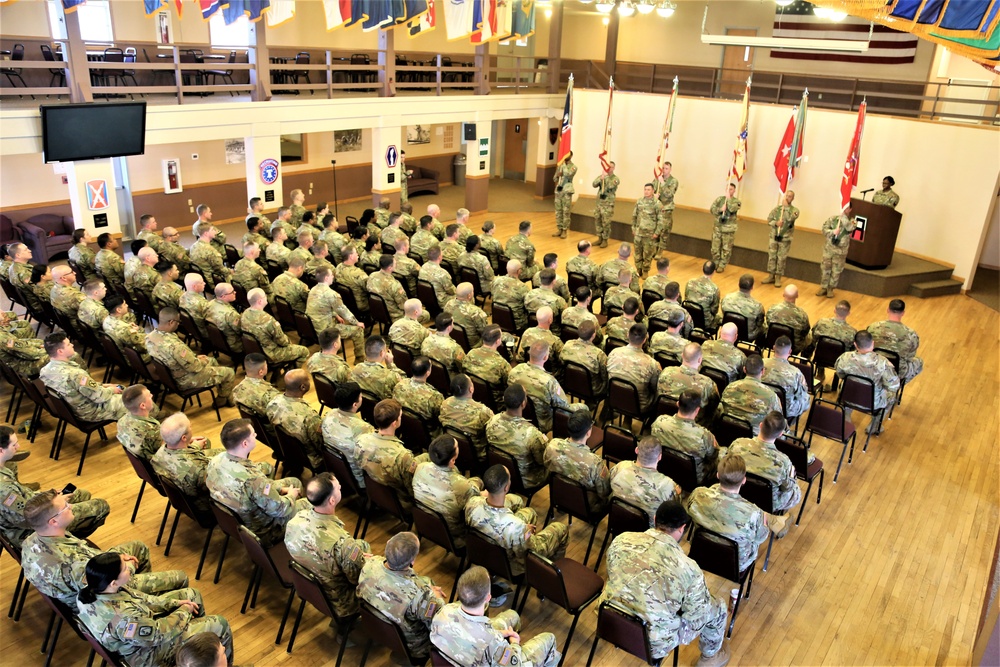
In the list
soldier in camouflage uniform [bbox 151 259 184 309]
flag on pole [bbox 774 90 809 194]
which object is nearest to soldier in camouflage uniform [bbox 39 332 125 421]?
soldier in camouflage uniform [bbox 151 259 184 309]

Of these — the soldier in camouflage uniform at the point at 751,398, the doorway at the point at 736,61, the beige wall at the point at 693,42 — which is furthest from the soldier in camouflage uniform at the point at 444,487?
the doorway at the point at 736,61

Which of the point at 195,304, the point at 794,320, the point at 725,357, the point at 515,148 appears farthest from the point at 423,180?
the point at 725,357

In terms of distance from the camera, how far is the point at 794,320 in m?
8.51

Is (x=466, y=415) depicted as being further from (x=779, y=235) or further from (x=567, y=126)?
(x=567, y=126)

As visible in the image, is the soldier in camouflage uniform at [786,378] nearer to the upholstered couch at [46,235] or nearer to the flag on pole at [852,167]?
the flag on pole at [852,167]

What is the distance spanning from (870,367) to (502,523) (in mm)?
4669

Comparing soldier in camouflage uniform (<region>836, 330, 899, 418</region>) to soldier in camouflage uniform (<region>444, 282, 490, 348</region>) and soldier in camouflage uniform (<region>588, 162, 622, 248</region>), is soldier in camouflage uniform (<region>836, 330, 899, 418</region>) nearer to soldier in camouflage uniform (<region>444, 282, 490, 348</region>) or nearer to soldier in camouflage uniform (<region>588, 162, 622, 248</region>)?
A: soldier in camouflage uniform (<region>444, 282, 490, 348</region>)

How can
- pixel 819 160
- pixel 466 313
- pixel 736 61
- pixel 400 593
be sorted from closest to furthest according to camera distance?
pixel 400 593, pixel 466 313, pixel 819 160, pixel 736 61

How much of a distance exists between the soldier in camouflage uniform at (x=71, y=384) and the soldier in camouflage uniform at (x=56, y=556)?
88.2 inches

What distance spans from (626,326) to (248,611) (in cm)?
470

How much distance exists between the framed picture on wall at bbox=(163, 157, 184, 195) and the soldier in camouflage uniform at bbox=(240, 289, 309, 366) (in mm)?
8874

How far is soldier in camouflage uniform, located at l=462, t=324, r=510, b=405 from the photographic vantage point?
6730mm

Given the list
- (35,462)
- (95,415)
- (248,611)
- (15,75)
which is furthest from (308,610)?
(15,75)

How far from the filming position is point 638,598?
13.5 feet
